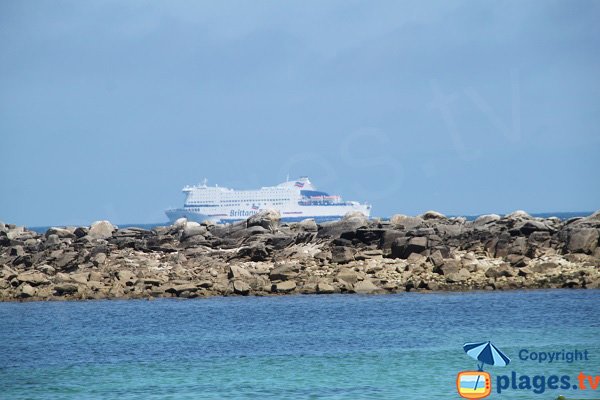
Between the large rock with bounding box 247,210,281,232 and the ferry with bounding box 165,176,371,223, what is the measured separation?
78.9 meters

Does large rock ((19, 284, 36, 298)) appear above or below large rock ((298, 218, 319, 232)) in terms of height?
below

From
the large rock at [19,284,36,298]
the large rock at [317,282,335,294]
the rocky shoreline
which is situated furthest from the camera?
the large rock at [19,284,36,298]

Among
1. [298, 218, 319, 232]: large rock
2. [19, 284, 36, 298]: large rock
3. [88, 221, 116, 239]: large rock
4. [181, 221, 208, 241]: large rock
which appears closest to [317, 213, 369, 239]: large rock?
[298, 218, 319, 232]: large rock

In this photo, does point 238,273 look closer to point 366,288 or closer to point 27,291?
point 366,288

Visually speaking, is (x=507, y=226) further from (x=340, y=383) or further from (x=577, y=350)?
(x=340, y=383)

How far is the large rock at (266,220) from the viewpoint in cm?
4312

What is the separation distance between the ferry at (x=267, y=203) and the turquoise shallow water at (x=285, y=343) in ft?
309

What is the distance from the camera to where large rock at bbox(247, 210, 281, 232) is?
141ft

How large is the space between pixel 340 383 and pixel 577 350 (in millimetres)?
5190

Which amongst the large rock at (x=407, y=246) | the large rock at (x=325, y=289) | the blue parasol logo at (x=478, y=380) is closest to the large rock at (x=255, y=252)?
the large rock at (x=407, y=246)

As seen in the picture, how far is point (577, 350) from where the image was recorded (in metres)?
20.3

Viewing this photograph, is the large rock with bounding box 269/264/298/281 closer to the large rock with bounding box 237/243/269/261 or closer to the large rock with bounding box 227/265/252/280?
the large rock with bounding box 227/265/252/280

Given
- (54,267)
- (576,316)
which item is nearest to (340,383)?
(576,316)

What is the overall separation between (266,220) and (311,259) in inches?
312
